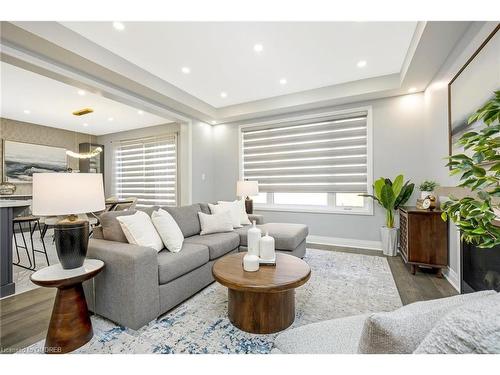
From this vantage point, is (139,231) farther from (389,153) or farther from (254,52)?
(389,153)

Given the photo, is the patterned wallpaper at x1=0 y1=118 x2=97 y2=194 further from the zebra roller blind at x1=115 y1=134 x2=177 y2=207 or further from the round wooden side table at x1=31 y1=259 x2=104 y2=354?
the round wooden side table at x1=31 y1=259 x2=104 y2=354

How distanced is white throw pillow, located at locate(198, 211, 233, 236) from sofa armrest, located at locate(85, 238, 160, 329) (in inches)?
46.0

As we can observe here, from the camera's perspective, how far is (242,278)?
171cm

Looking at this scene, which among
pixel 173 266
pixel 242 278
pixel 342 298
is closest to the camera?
pixel 242 278

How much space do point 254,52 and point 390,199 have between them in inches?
115

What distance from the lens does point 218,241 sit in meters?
2.69

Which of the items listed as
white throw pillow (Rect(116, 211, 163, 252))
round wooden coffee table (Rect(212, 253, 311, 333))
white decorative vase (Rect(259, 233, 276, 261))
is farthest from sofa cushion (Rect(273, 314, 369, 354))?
white throw pillow (Rect(116, 211, 163, 252))

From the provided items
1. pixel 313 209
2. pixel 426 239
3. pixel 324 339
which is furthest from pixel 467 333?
pixel 313 209

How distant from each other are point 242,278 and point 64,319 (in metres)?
1.23

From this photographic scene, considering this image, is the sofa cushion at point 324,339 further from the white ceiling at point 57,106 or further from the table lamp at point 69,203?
the white ceiling at point 57,106

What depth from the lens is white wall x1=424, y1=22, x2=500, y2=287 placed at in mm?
2102


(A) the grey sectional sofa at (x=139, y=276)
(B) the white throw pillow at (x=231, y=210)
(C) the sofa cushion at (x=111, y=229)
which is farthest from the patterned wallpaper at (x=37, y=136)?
(B) the white throw pillow at (x=231, y=210)
